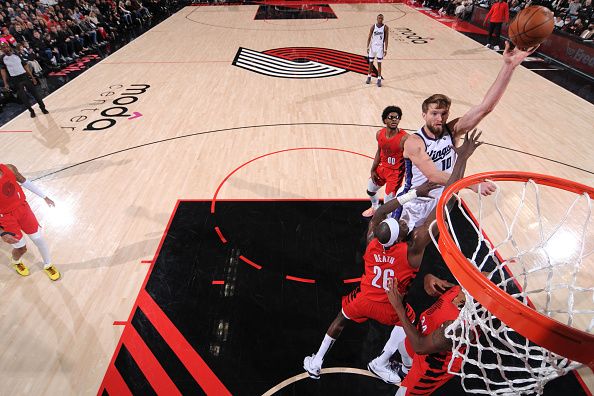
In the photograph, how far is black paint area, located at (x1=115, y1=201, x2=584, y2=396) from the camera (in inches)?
122

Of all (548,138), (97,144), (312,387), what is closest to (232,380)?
(312,387)

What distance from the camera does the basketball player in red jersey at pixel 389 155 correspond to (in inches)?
159

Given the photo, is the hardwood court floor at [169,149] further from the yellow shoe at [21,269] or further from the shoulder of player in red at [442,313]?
the shoulder of player in red at [442,313]

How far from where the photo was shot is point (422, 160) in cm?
330

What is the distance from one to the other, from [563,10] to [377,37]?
32.4 feet

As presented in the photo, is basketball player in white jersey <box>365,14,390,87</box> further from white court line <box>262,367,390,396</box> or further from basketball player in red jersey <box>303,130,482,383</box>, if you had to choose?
white court line <box>262,367,390,396</box>

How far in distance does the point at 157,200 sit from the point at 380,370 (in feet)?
12.7

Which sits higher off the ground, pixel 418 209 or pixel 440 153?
pixel 440 153

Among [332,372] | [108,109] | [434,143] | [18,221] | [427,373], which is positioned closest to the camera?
[427,373]

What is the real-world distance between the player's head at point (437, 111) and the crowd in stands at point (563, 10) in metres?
10.5

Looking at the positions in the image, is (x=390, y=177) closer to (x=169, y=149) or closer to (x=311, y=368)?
(x=311, y=368)

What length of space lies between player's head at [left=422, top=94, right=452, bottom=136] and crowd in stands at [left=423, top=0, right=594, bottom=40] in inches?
414

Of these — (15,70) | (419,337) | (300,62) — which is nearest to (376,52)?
(300,62)

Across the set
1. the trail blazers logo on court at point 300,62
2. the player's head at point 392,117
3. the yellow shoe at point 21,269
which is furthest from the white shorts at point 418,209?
the trail blazers logo on court at point 300,62
